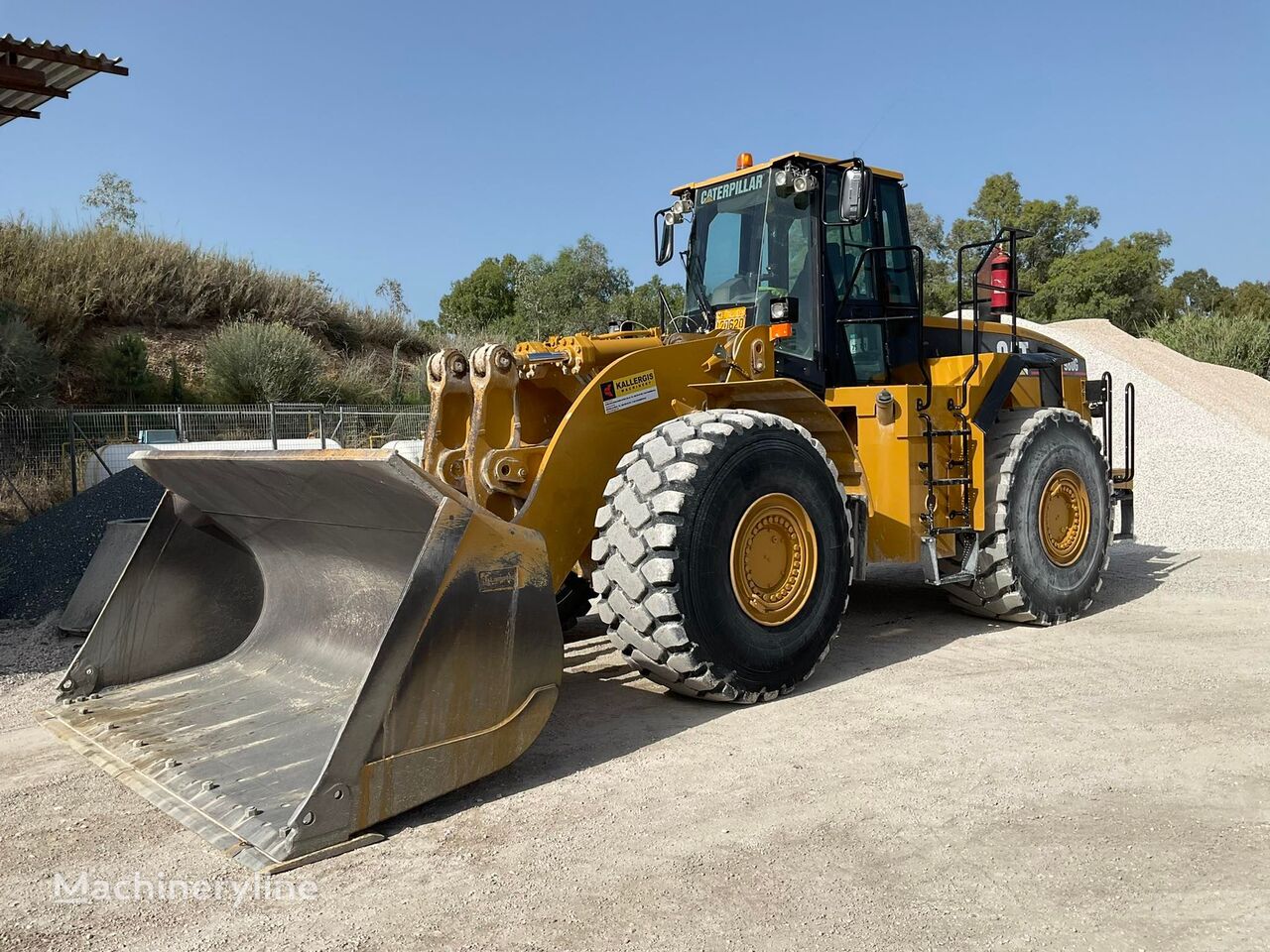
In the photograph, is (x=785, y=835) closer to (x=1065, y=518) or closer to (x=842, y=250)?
(x=842, y=250)

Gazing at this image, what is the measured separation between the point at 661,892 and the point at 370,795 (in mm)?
1040

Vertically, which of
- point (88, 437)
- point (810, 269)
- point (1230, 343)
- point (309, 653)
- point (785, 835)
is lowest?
point (785, 835)

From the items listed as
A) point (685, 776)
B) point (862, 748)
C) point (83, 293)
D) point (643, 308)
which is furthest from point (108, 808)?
point (643, 308)

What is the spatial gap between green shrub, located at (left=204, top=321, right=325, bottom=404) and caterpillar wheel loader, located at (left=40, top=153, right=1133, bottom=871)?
13901 millimetres

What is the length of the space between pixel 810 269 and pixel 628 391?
1.79 m

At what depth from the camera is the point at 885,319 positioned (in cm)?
616

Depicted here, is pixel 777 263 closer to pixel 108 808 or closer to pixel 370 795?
pixel 370 795

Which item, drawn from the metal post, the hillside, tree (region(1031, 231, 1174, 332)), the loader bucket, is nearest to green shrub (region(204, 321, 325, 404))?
the hillside

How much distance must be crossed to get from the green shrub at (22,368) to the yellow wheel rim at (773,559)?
40.7 feet

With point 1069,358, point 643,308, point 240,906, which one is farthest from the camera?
point 643,308

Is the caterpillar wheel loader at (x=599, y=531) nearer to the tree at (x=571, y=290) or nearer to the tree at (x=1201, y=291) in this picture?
the tree at (x=571, y=290)

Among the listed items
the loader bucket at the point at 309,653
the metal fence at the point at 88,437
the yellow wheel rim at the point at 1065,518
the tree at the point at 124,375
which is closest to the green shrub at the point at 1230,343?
the metal fence at the point at 88,437

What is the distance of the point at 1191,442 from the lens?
1839cm

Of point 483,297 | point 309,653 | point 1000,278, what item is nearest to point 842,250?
point 1000,278
